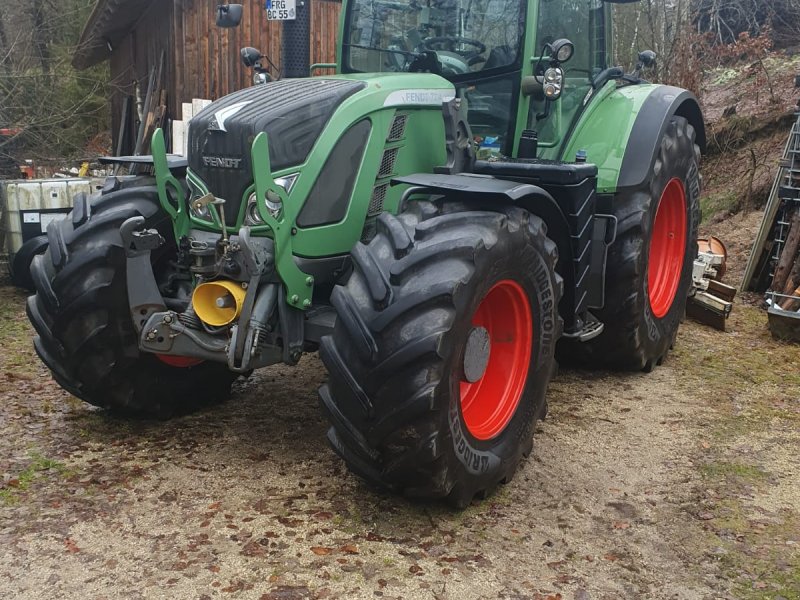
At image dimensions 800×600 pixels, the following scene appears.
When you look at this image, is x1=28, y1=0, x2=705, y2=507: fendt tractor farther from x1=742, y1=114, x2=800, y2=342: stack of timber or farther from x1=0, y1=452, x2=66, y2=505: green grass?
x1=742, y1=114, x2=800, y2=342: stack of timber

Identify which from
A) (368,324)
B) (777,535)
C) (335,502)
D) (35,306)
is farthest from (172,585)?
(777,535)

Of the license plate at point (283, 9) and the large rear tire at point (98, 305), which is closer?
the large rear tire at point (98, 305)

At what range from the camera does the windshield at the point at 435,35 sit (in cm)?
452

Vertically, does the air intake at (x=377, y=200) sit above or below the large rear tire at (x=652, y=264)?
above

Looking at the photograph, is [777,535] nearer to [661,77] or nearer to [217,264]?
[217,264]

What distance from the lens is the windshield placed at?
452cm

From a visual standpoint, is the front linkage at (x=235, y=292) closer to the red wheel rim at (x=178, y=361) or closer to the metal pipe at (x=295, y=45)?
the red wheel rim at (x=178, y=361)

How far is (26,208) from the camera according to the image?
8.09 metres

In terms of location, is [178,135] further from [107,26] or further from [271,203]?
[271,203]

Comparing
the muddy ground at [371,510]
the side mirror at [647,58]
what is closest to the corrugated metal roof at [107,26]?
the side mirror at [647,58]

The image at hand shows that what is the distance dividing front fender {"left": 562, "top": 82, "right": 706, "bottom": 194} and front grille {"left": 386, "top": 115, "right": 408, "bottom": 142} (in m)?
1.33

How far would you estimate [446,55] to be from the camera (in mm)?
4633

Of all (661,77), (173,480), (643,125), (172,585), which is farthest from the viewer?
(661,77)

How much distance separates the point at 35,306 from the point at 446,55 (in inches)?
100
